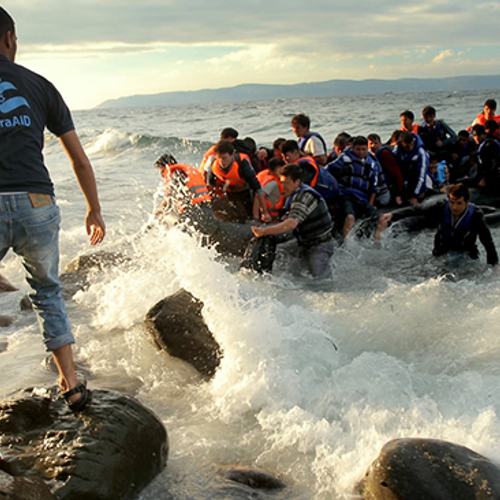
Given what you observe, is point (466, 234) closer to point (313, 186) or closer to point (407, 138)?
point (313, 186)

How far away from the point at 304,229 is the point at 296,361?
281 centimetres

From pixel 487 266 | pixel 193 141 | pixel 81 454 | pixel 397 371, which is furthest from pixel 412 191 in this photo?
pixel 193 141

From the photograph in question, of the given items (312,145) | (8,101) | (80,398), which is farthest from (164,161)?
(8,101)

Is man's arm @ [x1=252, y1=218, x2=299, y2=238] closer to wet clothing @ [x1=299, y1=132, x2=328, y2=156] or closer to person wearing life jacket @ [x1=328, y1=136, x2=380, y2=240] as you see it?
person wearing life jacket @ [x1=328, y1=136, x2=380, y2=240]

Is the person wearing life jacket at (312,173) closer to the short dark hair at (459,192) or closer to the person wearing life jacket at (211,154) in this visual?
the person wearing life jacket at (211,154)

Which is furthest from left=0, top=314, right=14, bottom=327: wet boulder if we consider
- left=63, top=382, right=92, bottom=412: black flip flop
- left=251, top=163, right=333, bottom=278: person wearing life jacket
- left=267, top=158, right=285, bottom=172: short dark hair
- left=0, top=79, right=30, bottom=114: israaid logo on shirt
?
left=267, top=158, right=285, bottom=172: short dark hair

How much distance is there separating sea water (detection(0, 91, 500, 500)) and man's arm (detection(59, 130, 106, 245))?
1572 mm

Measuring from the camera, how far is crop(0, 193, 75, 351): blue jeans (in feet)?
9.39

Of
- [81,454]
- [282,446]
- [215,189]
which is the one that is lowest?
[282,446]

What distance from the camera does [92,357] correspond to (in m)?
5.17

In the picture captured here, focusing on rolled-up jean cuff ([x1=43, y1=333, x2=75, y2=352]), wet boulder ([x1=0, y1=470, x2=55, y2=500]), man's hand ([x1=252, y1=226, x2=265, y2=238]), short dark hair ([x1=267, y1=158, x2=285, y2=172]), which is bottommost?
wet boulder ([x1=0, y1=470, x2=55, y2=500])

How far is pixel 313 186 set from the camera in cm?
828

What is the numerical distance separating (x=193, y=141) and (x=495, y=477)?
26.3 m

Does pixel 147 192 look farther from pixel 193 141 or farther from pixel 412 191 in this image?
pixel 193 141
